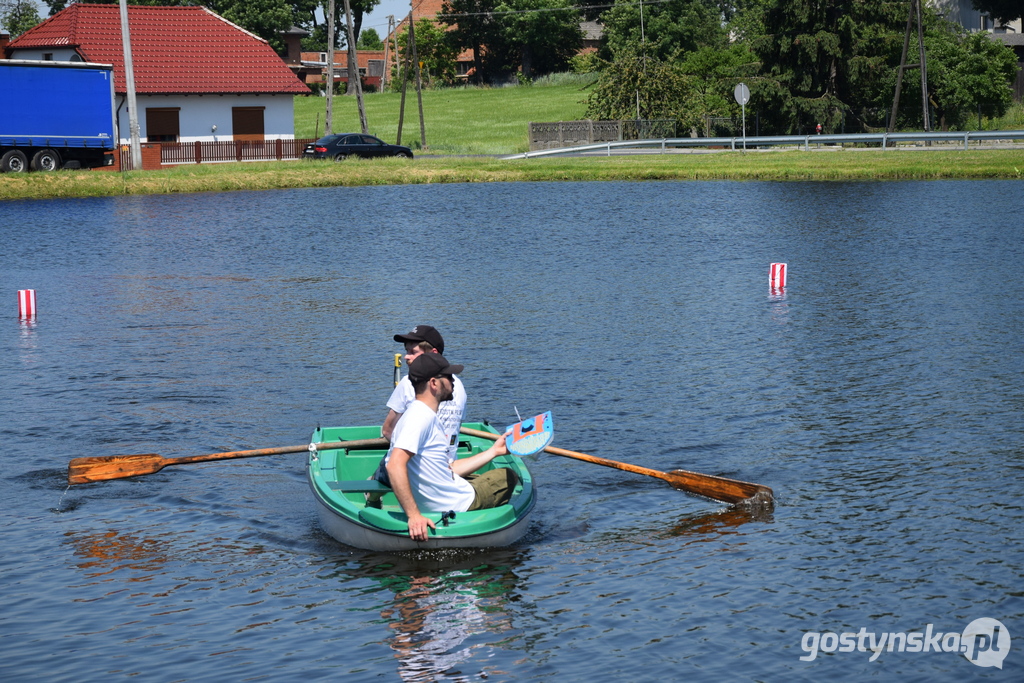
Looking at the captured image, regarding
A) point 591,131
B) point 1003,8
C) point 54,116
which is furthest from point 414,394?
point 1003,8

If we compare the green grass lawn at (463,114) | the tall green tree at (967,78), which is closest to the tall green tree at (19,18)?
the green grass lawn at (463,114)

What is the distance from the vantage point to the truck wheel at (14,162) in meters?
44.8

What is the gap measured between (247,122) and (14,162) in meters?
18.0

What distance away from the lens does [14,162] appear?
149ft

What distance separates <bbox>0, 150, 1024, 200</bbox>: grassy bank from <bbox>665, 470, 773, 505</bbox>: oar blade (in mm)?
34511

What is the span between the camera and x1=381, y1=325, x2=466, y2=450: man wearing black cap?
948 centimetres

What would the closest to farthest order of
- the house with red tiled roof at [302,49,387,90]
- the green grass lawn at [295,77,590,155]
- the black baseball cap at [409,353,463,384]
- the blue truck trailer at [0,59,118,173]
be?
1. the black baseball cap at [409,353,463,384]
2. the blue truck trailer at [0,59,118,173]
3. the green grass lawn at [295,77,590,155]
4. the house with red tiled roof at [302,49,387,90]

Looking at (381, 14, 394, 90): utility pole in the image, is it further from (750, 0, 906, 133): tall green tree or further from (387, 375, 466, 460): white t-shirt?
(387, 375, 466, 460): white t-shirt

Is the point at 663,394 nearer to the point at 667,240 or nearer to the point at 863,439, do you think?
the point at 863,439

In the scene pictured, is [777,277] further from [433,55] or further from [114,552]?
[433,55]

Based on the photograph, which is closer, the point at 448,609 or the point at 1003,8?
the point at 448,609

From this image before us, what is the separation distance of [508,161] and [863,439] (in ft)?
132

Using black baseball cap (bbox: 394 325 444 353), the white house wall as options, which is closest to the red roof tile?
the white house wall

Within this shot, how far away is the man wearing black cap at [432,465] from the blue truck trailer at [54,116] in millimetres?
39733
